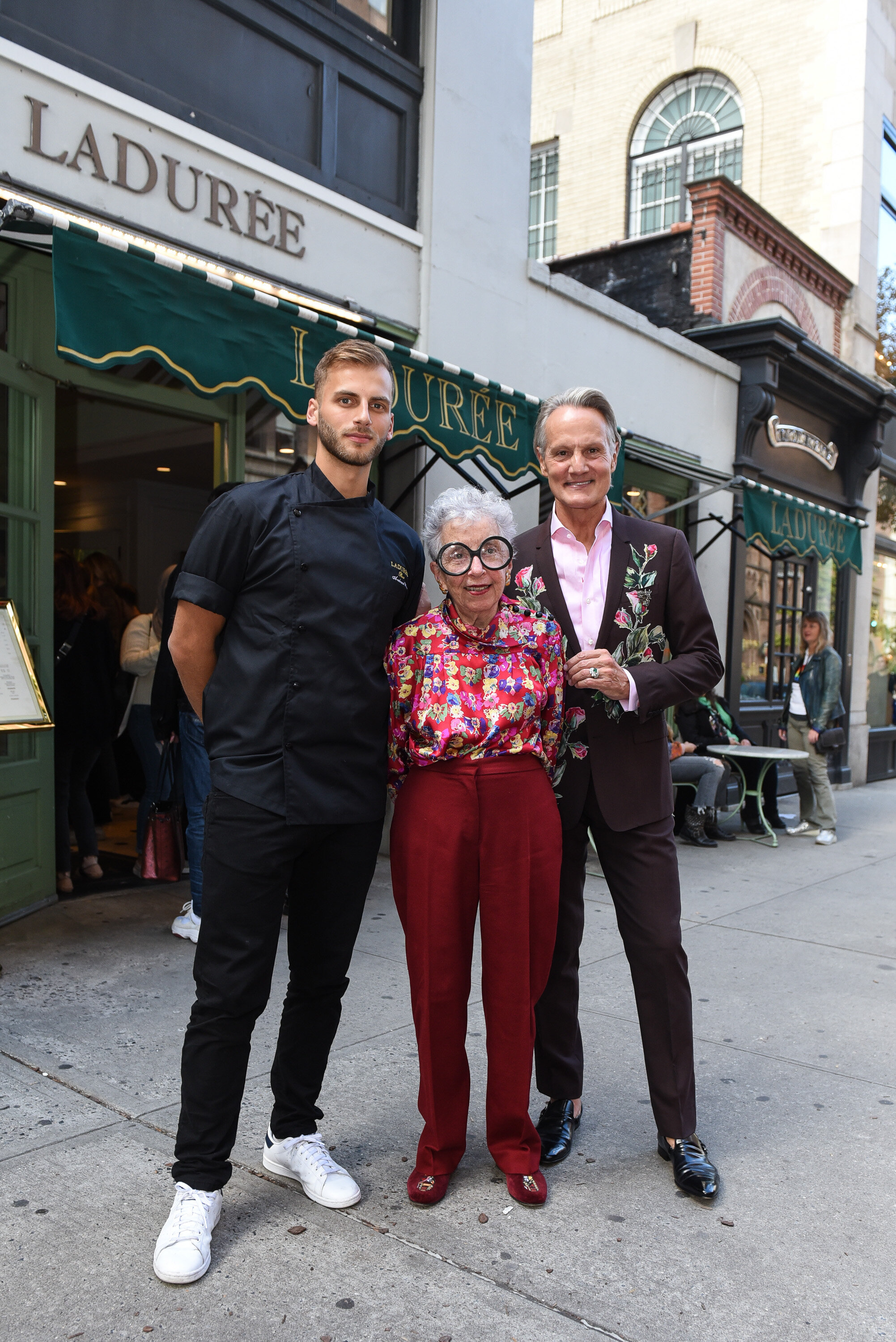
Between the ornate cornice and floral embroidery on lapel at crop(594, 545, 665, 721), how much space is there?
896cm

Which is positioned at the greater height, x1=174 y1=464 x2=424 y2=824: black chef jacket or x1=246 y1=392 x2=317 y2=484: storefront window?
x1=246 y1=392 x2=317 y2=484: storefront window

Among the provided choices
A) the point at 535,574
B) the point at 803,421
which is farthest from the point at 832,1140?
the point at 803,421

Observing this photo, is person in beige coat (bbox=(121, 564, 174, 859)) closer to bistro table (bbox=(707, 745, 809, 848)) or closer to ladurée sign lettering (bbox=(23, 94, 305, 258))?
ladurée sign lettering (bbox=(23, 94, 305, 258))

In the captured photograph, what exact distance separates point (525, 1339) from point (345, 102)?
6.54 metres

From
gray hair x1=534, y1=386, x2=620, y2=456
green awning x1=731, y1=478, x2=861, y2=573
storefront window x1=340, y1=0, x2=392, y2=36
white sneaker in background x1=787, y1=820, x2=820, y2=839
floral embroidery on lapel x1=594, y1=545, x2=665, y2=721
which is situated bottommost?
white sneaker in background x1=787, y1=820, x2=820, y2=839

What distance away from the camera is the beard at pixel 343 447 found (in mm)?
2553

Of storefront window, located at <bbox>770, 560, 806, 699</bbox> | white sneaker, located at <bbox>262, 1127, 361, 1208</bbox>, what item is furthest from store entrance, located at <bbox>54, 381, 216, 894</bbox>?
storefront window, located at <bbox>770, 560, 806, 699</bbox>

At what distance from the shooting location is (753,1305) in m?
2.36

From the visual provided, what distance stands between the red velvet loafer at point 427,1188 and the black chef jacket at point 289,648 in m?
0.96

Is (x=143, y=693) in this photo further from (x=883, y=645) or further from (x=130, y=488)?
(x=883, y=645)

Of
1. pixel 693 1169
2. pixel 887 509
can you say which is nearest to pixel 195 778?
pixel 693 1169

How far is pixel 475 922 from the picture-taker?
2654 mm

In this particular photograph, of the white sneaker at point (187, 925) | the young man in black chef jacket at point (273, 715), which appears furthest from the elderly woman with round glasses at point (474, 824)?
the white sneaker at point (187, 925)

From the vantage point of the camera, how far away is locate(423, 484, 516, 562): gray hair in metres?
2.63
